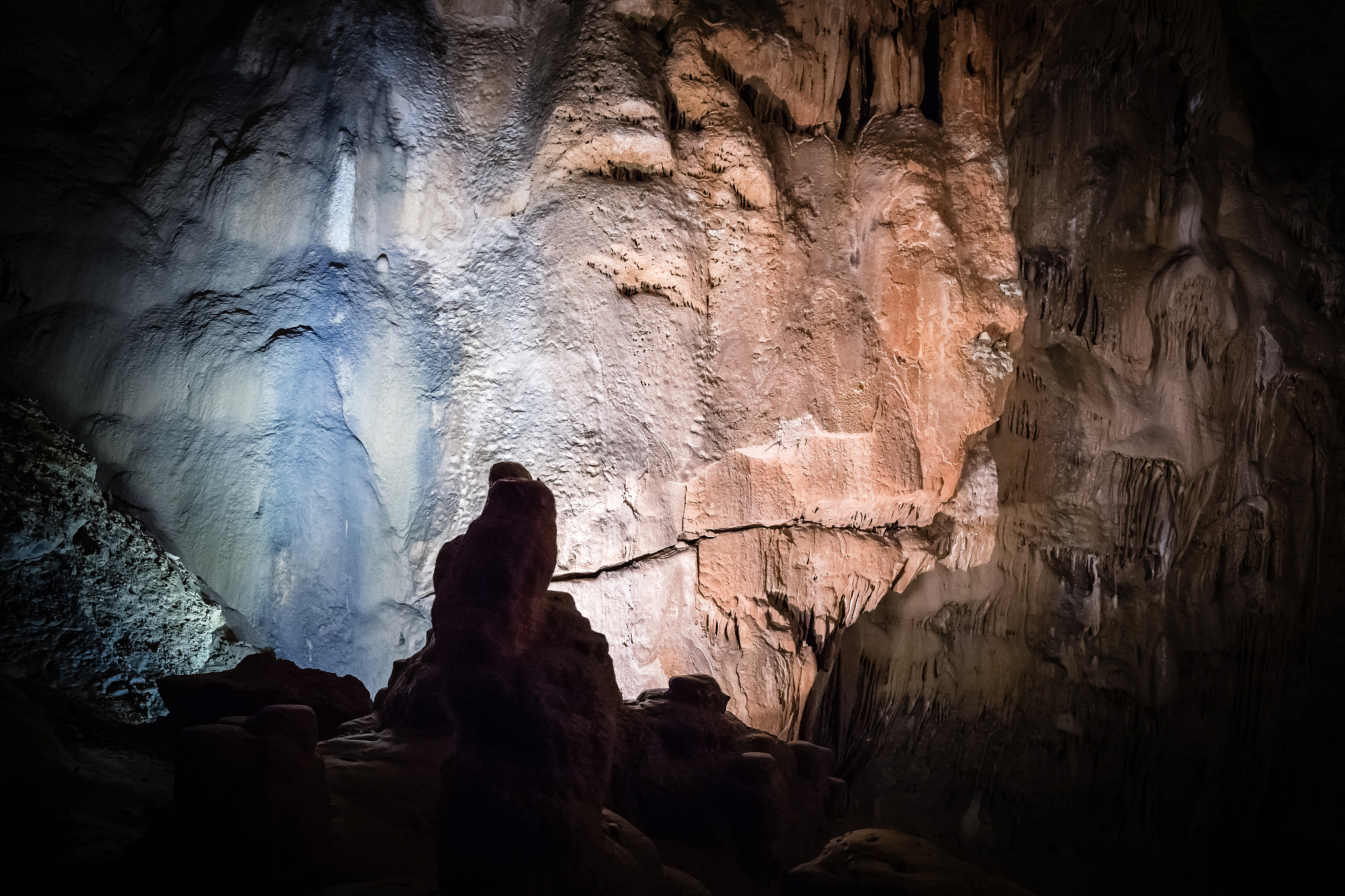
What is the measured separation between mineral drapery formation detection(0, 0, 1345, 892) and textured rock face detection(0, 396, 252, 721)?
0.10 m

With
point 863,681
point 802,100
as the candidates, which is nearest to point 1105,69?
point 802,100

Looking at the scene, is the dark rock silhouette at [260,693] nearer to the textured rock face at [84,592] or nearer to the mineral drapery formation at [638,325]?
the textured rock face at [84,592]

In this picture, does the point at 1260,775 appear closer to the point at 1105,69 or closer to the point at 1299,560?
the point at 1299,560

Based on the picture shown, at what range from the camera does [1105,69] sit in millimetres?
5133

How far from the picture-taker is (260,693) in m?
2.86

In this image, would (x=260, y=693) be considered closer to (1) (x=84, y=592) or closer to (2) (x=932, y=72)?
(1) (x=84, y=592)

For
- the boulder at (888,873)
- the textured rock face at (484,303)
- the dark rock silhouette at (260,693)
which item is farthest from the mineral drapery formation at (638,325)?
the boulder at (888,873)

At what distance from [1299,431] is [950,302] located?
2.41 metres

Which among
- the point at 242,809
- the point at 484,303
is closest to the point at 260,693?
the point at 242,809

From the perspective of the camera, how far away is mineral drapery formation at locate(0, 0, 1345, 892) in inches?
148

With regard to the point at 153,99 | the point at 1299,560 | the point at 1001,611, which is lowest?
the point at 1001,611

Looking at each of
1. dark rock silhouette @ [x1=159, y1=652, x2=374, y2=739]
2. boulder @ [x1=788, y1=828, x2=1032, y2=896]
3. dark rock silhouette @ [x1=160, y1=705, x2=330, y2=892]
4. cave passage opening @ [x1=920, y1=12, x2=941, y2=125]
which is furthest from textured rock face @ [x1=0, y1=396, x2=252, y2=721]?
cave passage opening @ [x1=920, y1=12, x2=941, y2=125]

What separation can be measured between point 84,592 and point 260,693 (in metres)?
0.97

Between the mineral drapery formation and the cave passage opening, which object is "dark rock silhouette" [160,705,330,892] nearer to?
the mineral drapery formation
